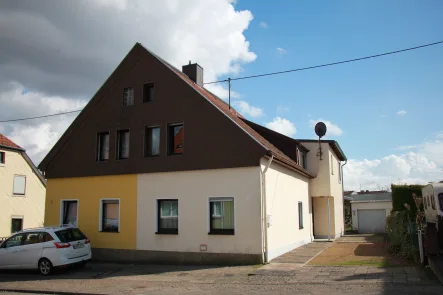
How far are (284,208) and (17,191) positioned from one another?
24.4 metres

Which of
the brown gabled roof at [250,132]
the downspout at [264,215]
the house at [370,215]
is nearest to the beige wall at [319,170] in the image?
the brown gabled roof at [250,132]

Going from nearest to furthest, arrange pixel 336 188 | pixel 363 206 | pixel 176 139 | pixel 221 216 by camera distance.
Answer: pixel 221 216
pixel 176 139
pixel 336 188
pixel 363 206

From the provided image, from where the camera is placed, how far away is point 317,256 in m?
15.7

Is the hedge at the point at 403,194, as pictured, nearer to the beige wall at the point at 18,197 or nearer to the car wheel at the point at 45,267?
the car wheel at the point at 45,267

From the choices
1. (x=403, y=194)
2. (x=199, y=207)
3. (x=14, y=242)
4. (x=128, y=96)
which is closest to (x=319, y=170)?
(x=403, y=194)

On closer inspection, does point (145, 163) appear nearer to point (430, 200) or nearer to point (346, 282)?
point (346, 282)

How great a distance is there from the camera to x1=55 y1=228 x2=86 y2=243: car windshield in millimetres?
14199

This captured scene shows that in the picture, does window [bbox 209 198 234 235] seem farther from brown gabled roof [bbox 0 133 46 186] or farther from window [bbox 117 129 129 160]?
brown gabled roof [bbox 0 133 46 186]

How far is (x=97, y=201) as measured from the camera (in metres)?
17.6

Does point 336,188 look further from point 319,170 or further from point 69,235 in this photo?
point 69,235

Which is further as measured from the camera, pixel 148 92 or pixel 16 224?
pixel 16 224

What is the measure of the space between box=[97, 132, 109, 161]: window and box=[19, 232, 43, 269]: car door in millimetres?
4940

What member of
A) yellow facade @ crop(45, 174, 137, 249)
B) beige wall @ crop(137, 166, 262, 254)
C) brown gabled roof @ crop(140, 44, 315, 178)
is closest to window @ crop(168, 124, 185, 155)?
beige wall @ crop(137, 166, 262, 254)

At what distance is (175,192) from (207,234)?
2.19 m
